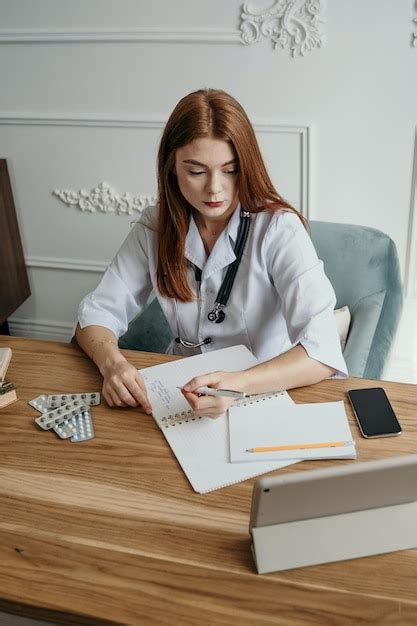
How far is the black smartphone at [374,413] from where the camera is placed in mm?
1273

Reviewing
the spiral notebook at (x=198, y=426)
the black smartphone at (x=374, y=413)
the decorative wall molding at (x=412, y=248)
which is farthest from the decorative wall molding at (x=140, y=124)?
the black smartphone at (x=374, y=413)

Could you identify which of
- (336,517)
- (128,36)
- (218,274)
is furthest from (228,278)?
(128,36)

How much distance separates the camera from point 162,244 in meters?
1.70

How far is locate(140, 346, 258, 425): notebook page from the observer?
1389mm

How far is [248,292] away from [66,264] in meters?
1.65

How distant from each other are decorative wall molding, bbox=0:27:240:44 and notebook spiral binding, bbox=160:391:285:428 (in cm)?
154

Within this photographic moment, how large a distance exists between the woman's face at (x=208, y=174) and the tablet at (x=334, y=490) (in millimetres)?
754

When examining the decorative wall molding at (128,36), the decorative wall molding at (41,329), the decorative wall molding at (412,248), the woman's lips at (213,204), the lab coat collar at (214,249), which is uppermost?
the decorative wall molding at (128,36)

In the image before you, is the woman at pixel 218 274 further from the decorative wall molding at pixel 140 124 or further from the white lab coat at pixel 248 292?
the decorative wall molding at pixel 140 124

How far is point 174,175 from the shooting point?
1.63 metres

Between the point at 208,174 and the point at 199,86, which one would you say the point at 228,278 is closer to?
the point at 208,174

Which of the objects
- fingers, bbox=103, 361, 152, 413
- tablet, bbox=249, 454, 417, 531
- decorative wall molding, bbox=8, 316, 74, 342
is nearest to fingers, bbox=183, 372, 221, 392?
fingers, bbox=103, 361, 152, 413

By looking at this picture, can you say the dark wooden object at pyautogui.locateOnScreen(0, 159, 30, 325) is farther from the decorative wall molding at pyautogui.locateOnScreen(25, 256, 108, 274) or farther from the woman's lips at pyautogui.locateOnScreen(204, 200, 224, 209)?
the woman's lips at pyautogui.locateOnScreen(204, 200, 224, 209)

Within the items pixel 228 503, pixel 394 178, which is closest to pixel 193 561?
pixel 228 503
